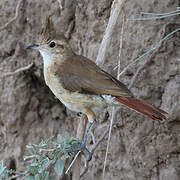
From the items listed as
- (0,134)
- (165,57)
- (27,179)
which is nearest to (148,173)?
(165,57)

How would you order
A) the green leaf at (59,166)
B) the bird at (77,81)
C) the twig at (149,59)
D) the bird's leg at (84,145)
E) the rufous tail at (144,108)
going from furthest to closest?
the twig at (149,59), the bird at (77,81), the bird's leg at (84,145), the rufous tail at (144,108), the green leaf at (59,166)

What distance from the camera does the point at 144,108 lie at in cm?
309

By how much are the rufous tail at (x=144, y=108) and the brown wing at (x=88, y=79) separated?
0.39 feet

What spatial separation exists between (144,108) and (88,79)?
703 millimetres

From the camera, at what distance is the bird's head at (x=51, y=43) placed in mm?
3622

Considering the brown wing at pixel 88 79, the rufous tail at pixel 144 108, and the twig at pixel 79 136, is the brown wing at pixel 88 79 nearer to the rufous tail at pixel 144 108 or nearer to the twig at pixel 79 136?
the rufous tail at pixel 144 108

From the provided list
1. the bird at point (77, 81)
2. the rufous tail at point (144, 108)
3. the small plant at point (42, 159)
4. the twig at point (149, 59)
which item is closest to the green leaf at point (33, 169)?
the small plant at point (42, 159)

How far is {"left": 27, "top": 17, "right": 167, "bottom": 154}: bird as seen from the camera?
11.3 feet

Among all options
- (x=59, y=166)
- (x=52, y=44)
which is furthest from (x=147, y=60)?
(x=59, y=166)

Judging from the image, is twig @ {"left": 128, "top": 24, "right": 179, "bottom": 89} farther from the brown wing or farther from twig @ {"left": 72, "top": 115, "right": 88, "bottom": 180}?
twig @ {"left": 72, "top": 115, "right": 88, "bottom": 180}

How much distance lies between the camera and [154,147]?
3.67 meters

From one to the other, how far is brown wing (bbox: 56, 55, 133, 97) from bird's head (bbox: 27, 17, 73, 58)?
0.18 meters

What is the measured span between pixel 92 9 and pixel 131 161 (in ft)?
5.40

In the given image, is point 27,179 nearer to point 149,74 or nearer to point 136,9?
point 149,74
